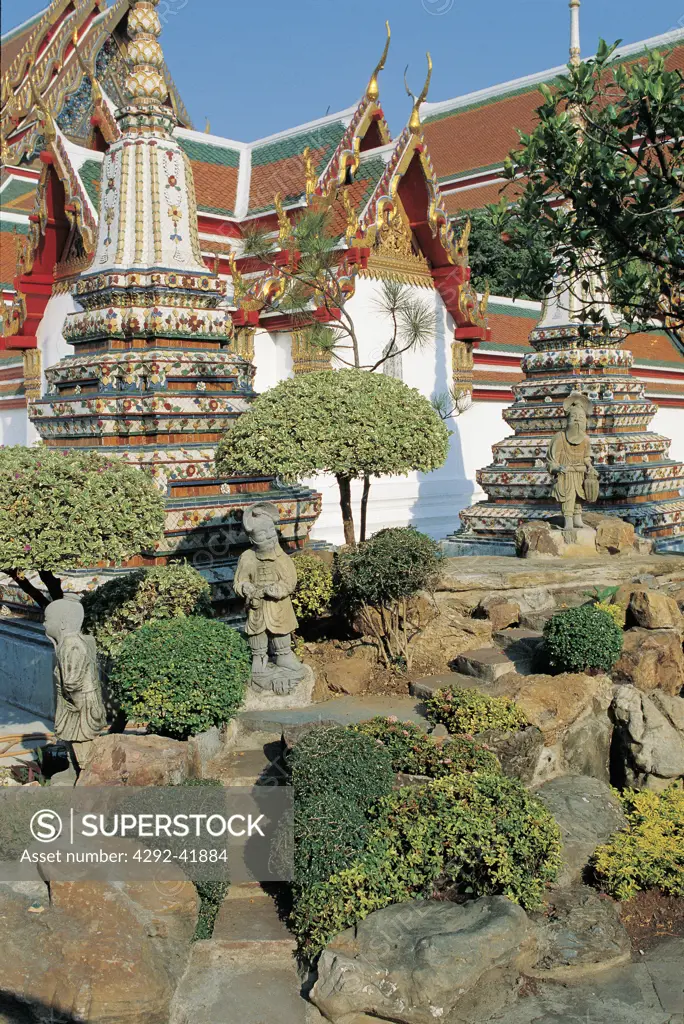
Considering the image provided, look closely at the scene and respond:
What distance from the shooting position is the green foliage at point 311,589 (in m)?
9.85

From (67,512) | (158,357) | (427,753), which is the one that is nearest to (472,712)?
(427,753)

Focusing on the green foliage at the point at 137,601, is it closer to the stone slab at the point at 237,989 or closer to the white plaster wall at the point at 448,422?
the stone slab at the point at 237,989

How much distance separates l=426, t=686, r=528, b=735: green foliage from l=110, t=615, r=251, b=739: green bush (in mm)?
1544

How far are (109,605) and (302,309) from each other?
8.33 meters

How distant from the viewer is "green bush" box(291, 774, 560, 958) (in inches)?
251

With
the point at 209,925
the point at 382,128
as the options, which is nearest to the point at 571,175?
the point at 209,925

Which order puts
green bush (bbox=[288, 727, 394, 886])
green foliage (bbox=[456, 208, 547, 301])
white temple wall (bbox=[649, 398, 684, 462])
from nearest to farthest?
green bush (bbox=[288, 727, 394, 886]) → white temple wall (bbox=[649, 398, 684, 462]) → green foliage (bbox=[456, 208, 547, 301])

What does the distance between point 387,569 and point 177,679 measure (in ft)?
7.81

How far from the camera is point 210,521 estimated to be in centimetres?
1021

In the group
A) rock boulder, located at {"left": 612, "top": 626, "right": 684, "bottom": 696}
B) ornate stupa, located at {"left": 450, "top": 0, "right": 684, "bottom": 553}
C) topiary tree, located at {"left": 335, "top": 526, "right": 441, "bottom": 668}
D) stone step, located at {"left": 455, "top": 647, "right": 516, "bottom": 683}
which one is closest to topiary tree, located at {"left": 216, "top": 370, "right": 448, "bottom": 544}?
topiary tree, located at {"left": 335, "top": 526, "right": 441, "bottom": 668}

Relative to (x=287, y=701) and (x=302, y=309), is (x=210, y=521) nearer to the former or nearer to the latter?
(x=287, y=701)

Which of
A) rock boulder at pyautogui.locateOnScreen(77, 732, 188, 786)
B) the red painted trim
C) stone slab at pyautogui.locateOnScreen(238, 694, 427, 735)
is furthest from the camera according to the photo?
the red painted trim

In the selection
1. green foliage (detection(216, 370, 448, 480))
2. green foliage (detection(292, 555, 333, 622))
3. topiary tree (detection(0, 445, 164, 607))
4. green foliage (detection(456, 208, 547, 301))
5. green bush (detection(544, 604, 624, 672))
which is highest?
green foliage (detection(456, 208, 547, 301))

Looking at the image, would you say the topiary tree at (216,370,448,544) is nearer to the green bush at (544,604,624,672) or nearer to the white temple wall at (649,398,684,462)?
the green bush at (544,604,624,672)
